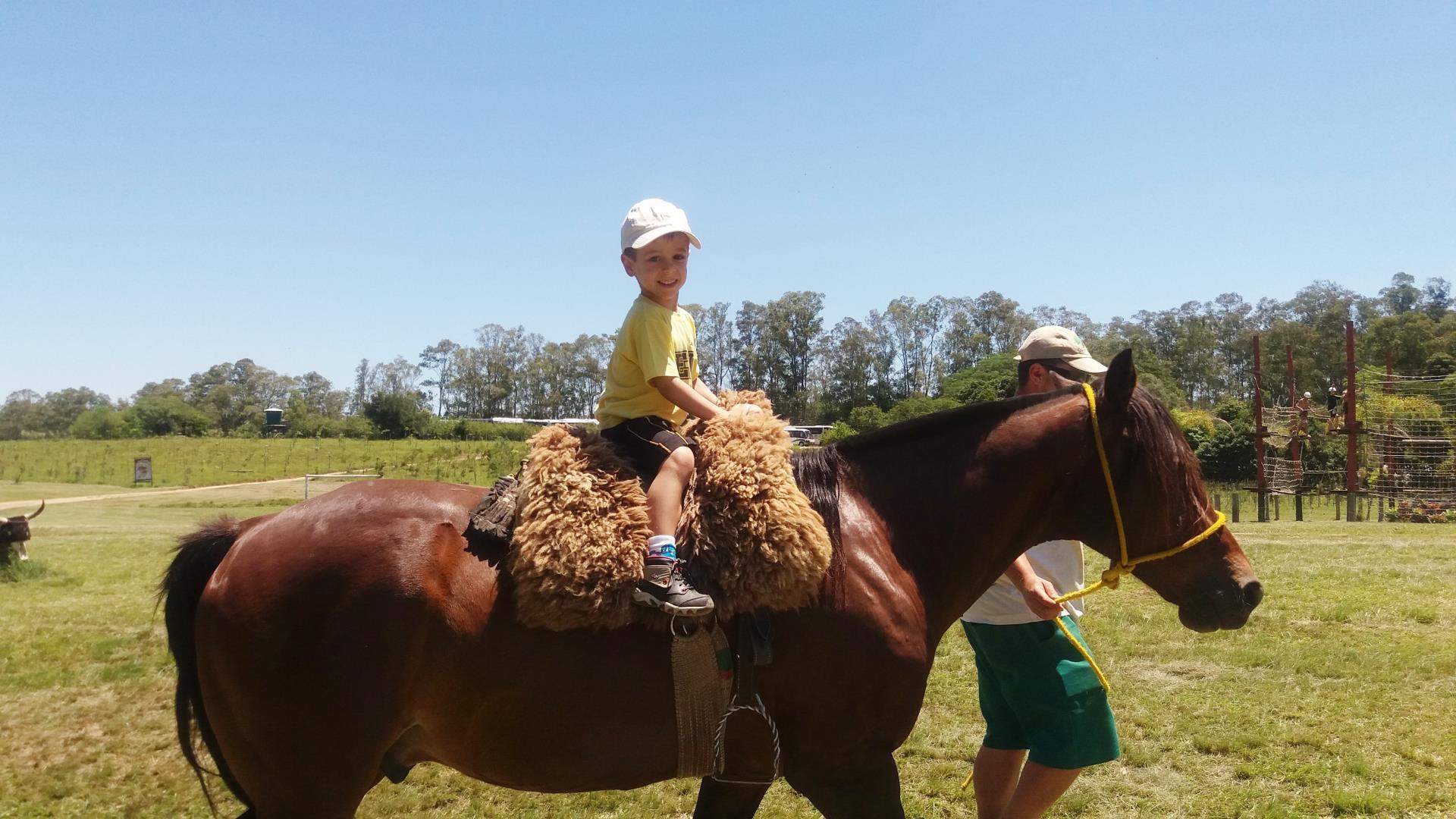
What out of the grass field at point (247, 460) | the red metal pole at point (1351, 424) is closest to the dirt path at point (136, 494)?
the grass field at point (247, 460)

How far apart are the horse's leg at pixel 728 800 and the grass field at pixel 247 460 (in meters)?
27.2

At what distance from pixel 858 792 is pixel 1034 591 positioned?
114 centimetres

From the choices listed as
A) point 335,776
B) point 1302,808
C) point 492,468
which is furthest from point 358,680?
point 492,468

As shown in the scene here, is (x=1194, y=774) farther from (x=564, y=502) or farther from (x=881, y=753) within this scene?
(x=564, y=502)

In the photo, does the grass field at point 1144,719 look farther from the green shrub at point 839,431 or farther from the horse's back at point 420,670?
the green shrub at point 839,431

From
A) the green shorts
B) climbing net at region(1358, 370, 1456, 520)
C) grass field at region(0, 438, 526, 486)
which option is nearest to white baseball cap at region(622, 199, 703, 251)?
the green shorts

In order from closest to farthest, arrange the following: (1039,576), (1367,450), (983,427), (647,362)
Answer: (647,362), (983,427), (1039,576), (1367,450)

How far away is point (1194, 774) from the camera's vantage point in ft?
17.1

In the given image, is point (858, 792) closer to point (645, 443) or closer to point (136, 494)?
point (645, 443)

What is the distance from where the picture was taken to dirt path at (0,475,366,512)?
25.9 meters

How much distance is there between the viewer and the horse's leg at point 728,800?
9.62 ft

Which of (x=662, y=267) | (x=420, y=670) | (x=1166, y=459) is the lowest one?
(x=420, y=670)

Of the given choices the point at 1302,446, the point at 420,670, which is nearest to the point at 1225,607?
the point at 420,670

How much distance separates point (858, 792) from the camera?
268cm
